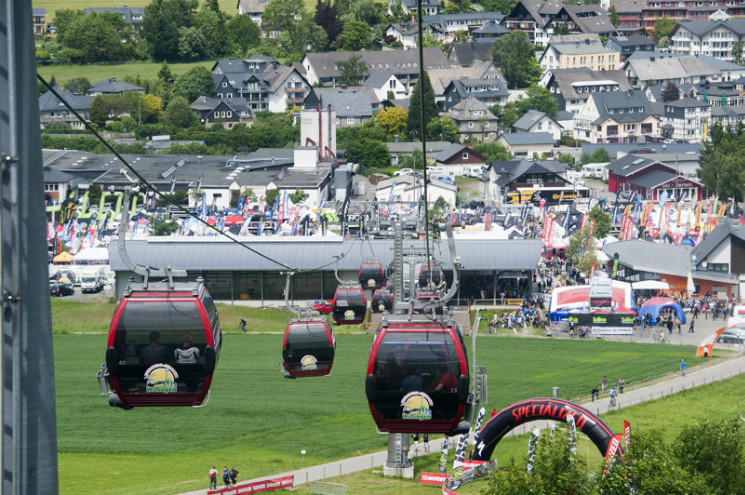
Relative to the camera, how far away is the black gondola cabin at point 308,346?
106 feet

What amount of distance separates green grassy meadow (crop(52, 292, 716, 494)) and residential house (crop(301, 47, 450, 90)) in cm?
9769

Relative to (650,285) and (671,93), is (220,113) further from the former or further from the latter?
(650,285)

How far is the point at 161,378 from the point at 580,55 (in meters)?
160

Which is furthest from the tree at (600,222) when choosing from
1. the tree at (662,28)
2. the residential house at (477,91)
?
the tree at (662,28)

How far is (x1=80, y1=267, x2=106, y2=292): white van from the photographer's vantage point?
74938 millimetres

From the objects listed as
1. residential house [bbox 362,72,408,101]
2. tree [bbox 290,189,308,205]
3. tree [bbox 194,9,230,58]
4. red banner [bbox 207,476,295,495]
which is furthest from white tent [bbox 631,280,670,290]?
tree [bbox 194,9,230,58]

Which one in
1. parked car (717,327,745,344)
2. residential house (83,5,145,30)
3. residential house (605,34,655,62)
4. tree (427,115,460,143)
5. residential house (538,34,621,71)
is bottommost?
parked car (717,327,745,344)

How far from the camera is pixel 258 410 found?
4859 centimetres

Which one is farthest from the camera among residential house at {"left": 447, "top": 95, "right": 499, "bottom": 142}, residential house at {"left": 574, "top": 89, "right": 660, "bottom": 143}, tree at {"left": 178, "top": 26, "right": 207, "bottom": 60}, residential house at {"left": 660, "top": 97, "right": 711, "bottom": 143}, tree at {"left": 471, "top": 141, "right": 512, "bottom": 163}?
Answer: tree at {"left": 178, "top": 26, "right": 207, "bottom": 60}

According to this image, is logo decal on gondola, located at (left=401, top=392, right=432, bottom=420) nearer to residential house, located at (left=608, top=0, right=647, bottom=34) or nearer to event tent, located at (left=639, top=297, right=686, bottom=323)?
event tent, located at (left=639, top=297, right=686, bottom=323)

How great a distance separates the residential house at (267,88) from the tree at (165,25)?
54.5 feet

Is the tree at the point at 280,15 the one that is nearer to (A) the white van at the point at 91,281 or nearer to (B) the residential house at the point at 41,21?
(B) the residential house at the point at 41,21

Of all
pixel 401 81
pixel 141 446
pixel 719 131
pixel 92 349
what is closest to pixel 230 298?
pixel 92 349

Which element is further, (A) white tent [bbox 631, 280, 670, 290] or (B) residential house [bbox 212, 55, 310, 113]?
(B) residential house [bbox 212, 55, 310, 113]
